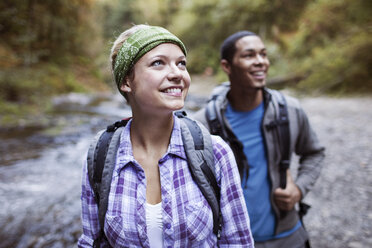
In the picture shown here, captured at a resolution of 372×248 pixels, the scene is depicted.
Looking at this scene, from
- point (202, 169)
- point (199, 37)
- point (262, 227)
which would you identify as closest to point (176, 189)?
point (202, 169)

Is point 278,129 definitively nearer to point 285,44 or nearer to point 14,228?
point 14,228

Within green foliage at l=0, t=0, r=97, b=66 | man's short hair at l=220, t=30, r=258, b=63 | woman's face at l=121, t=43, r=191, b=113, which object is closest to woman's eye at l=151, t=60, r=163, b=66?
woman's face at l=121, t=43, r=191, b=113

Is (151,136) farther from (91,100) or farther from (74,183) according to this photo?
(91,100)

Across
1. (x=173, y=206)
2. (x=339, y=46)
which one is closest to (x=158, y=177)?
(x=173, y=206)

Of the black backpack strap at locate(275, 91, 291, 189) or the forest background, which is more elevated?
the forest background

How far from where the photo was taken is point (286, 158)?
204 cm

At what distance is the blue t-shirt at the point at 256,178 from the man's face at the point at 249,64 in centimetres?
25

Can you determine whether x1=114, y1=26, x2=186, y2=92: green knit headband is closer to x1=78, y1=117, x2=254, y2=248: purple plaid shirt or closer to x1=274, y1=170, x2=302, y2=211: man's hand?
x1=78, y1=117, x2=254, y2=248: purple plaid shirt

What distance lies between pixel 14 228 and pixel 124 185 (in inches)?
166

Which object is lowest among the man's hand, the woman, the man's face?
the man's hand

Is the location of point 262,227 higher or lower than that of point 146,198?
lower

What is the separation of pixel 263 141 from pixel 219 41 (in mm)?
27392

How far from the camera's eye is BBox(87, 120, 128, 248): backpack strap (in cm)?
132

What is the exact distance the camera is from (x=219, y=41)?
2773cm
